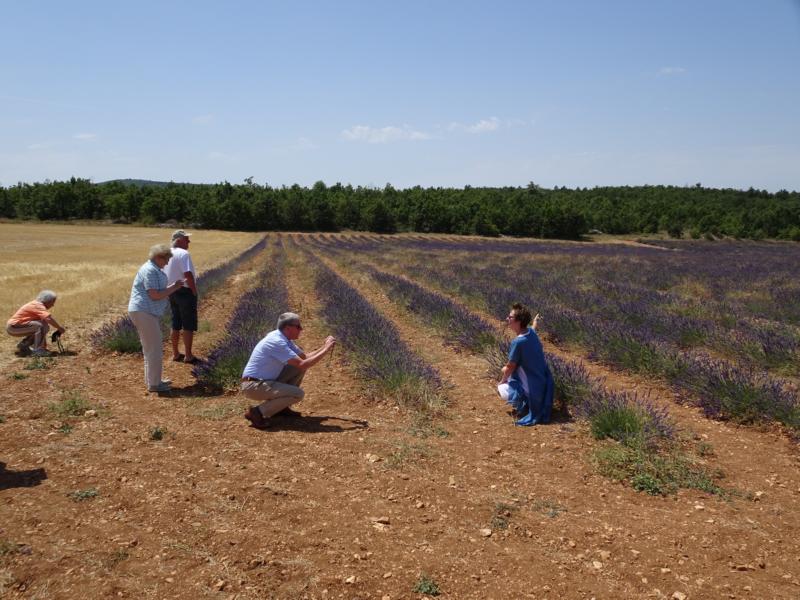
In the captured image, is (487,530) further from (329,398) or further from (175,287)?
(175,287)

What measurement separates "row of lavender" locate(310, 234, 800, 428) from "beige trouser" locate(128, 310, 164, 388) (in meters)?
5.36

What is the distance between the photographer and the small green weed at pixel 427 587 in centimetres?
259

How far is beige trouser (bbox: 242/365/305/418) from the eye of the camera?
486 cm

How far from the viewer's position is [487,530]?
3117mm

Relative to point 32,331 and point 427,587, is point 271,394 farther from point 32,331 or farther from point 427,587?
point 32,331

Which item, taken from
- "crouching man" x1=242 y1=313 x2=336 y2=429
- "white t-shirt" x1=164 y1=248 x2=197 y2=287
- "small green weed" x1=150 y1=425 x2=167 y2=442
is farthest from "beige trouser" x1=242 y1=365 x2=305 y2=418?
"white t-shirt" x1=164 y1=248 x2=197 y2=287

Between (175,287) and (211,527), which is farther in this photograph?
(175,287)

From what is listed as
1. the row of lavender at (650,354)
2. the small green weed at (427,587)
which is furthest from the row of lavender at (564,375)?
the small green weed at (427,587)

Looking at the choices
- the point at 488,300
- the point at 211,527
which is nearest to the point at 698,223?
the point at 488,300

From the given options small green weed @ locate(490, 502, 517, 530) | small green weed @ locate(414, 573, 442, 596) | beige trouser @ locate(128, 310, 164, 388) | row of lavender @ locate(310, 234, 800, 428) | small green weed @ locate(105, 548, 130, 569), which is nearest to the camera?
small green weed @ locate(414, 573, 442, 596)

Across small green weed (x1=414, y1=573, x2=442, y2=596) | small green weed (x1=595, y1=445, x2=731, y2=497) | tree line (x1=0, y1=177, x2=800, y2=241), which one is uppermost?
tree line (x1=0, y1=177, x2=800, y2=241)

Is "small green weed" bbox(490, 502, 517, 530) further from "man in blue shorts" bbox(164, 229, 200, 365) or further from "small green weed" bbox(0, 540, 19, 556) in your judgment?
"man in blue shorts" bbox(164, 229, 200, 365)

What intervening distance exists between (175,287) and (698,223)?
72735 mm

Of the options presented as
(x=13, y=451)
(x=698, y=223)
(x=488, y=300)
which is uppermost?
(x=698, y=223)
